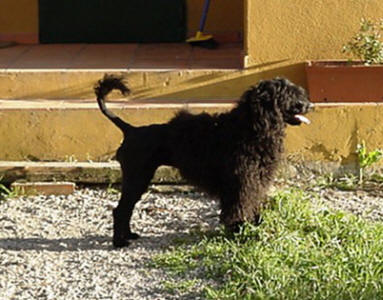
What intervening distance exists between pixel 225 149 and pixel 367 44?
8.12ft

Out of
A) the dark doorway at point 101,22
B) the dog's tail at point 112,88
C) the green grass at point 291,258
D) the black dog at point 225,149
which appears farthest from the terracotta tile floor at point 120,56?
the green grass at point 291,258

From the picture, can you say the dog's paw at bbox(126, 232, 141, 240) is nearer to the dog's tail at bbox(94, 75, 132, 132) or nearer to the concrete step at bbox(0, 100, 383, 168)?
the dog's tail at bbox(94, 75, 132, 132)

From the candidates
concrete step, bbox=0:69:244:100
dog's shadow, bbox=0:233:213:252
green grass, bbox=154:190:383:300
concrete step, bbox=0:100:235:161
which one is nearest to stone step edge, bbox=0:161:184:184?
concrete step, bbox=0:100:235:161

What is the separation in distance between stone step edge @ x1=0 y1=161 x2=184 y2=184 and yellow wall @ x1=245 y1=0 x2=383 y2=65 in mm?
1373

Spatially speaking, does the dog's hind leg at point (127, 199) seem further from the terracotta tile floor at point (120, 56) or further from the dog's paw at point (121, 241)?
the terracotta tile floor at point (120, 56)

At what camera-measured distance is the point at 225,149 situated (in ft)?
19.4

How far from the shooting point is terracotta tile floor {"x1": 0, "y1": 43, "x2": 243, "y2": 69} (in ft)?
28.5

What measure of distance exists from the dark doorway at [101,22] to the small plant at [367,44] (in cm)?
277

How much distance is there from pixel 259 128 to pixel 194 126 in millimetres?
465

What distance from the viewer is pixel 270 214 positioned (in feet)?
20.2

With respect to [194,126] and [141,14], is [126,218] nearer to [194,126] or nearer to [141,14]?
[194,126]

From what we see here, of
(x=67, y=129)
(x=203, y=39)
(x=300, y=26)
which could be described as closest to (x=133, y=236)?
(x=67, y=129)

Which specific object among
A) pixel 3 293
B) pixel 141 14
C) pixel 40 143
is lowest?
pixel 3 293

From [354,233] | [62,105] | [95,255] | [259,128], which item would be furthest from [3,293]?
[62,105]
